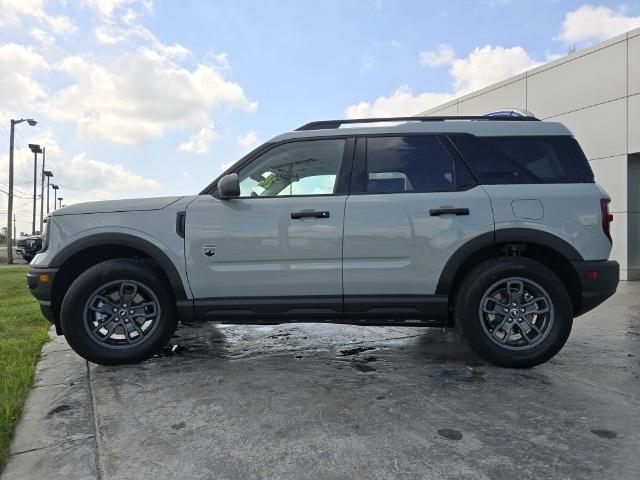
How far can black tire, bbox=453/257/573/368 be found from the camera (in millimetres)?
3842

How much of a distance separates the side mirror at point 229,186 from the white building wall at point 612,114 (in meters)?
10.5

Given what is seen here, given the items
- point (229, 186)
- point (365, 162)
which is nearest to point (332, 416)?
point (229, 186)

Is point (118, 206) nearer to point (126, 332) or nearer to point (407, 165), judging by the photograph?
point (126, 332)

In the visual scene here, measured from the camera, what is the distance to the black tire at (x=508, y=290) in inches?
151

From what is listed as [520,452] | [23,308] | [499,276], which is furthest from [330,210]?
[23,308]

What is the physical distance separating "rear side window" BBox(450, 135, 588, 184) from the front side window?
1055 mm

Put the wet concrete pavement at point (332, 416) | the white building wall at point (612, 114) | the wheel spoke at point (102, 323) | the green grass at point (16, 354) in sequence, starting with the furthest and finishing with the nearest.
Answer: the white building wall at point (612, 114)
the wheel spoke at point (102, 323)
the green grass at point (16, 354)
the wet concrete pavement at point (332, 416)

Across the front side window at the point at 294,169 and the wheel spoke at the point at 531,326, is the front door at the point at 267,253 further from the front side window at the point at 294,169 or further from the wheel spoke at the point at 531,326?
the wheel spoke at the point at 531,326

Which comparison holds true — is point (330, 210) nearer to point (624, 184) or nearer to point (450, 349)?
point (450, 349)

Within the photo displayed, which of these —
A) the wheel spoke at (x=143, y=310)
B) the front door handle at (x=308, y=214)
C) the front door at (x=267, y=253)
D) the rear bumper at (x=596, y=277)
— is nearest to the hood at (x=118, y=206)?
the front door at (x=267, y=253)

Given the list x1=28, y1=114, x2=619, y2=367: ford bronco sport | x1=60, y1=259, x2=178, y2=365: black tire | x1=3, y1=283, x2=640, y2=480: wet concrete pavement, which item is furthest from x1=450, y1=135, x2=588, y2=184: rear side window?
x1=60, y1=259, x2=178, y2=365: black tire

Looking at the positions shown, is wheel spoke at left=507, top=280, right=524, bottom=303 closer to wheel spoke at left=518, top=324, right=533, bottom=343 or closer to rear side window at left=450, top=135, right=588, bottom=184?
wheel spoke at left=518, top=324, right=533, bottom=343

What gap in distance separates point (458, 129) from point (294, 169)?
4.72 feet

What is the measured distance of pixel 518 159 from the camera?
4.05 meters
